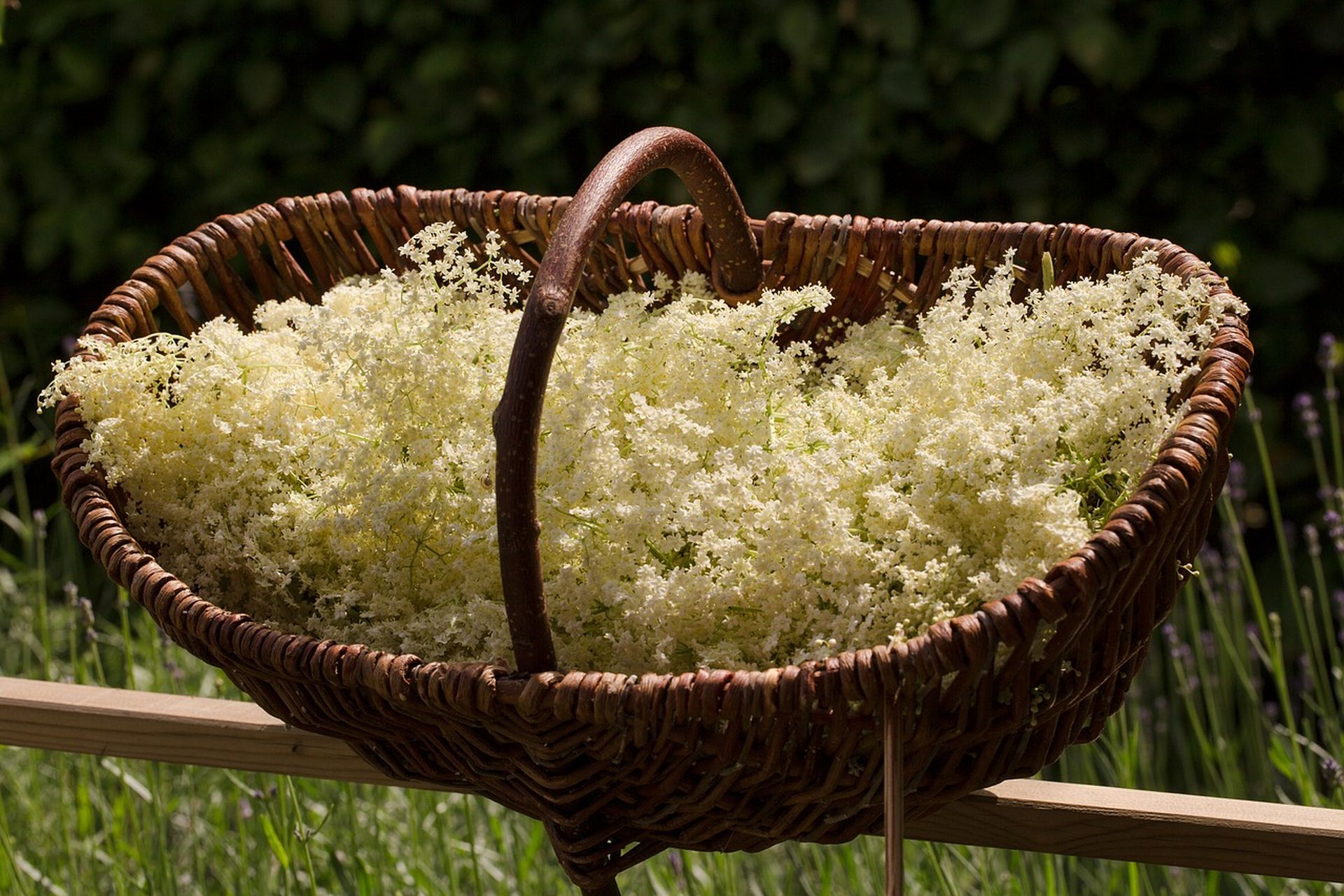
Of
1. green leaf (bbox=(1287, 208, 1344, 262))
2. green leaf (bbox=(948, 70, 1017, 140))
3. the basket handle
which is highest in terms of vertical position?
green leaf (bbox=(948, 70, 1017, 140))

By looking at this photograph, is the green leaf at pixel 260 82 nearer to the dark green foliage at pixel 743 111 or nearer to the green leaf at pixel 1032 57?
the dark green foliage at pixel 743 111

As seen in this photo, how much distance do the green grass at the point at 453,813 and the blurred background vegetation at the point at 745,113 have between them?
37cm

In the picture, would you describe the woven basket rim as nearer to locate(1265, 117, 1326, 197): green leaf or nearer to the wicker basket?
the wicker basket

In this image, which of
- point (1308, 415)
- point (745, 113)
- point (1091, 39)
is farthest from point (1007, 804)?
point (745, 113)

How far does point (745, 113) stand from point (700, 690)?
1.39m

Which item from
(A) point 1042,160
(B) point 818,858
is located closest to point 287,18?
(A) point 1042,160

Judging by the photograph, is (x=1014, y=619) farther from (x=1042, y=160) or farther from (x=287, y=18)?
(x=287, y=18)

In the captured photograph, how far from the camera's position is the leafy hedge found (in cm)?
165

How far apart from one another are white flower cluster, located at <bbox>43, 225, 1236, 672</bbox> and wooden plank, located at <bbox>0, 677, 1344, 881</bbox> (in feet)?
0.47

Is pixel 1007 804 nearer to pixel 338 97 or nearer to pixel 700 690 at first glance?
pixel 700 690

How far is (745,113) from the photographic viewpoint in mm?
1826

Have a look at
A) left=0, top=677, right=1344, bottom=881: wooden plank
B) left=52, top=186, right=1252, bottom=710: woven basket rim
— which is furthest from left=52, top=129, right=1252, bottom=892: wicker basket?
left=0, top=677, right=1344, bottom=881: wooden plank

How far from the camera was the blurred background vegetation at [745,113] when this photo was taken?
65.0 inches

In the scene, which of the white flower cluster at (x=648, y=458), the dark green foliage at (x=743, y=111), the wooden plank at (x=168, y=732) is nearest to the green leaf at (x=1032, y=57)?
the dark green foliage at (x=743, y=111)
